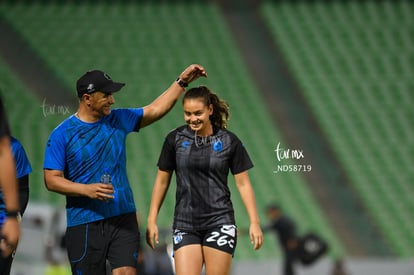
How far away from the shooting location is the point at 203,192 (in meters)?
6.03

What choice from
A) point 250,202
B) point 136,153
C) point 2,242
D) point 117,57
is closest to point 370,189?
point 136,153

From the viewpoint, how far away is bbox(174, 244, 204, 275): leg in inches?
232

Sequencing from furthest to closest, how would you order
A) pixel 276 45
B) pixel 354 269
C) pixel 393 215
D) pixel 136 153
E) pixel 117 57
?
pixel 276 45 → pixel 117 57 → pixel 393 215 → pixel 136 153 → pixel 354 269

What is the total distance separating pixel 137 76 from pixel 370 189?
554cm

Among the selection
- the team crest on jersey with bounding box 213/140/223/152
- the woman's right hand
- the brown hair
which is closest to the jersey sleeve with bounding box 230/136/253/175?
the team crest on jersey with bounding box 213/140/223/152

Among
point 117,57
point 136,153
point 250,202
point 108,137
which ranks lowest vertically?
point 250,202

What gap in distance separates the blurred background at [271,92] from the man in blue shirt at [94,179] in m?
5.43

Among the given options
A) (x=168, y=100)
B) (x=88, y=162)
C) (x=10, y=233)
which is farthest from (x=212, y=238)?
(x=10, y=233)

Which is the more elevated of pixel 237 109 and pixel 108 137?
pixel 237 109

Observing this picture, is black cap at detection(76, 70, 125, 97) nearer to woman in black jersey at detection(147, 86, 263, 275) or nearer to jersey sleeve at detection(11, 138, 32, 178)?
A: woman in black jersey at detection(147, 86, 263, 275)

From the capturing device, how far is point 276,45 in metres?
21.4

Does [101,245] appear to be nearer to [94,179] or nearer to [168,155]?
[94,179]

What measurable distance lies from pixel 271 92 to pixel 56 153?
14.1 meters

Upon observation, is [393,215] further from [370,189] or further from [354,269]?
[354,269]
